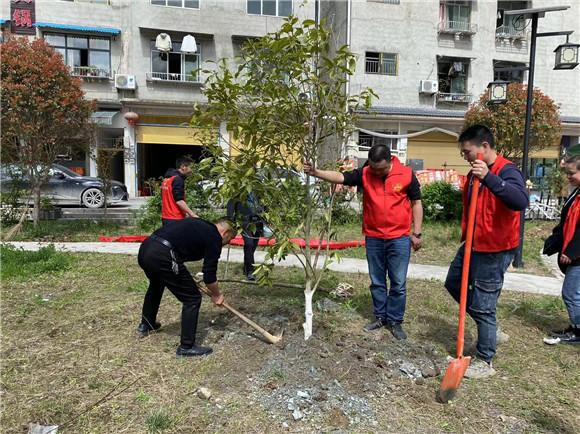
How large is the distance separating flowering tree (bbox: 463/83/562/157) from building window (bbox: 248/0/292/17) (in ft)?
40.9

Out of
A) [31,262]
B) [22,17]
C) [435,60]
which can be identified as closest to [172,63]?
[22,17]

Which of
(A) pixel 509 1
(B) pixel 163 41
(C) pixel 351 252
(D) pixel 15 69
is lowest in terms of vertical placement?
(C) pixel 351 252

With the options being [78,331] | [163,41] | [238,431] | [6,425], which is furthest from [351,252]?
[163,41]

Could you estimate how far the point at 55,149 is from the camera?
8.55 meters

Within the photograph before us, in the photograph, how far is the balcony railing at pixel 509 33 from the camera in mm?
20094

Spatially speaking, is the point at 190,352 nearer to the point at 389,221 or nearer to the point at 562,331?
the point at 389,221

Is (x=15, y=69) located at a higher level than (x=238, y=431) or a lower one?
higher

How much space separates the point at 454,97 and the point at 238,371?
66.4 ft

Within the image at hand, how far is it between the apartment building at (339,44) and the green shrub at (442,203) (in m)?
7.92

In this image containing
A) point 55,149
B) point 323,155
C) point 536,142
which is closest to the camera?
point 323,155

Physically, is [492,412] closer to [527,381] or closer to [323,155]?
[527,381]

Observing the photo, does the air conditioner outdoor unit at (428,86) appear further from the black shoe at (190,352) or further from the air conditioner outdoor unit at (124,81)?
the black shoe at (190,352)

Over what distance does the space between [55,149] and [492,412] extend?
9.00m

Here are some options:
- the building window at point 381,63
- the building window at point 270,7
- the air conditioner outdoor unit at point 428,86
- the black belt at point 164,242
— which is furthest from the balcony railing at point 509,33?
the black belt at point 164,242
